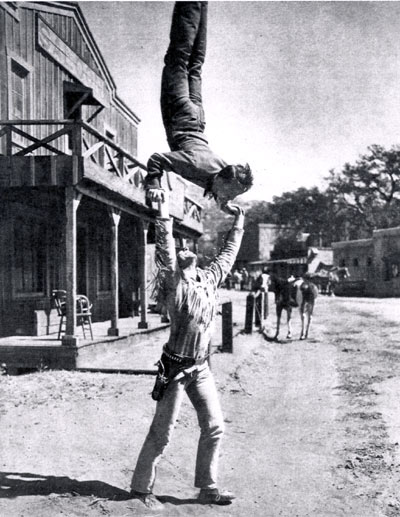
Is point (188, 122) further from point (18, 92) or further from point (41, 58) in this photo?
point (41, 58)

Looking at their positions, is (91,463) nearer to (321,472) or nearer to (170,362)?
(170,362)

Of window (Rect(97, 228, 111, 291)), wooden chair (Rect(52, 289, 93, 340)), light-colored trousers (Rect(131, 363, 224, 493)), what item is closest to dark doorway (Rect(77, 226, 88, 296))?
window (Rect(97, 228, 111, 291))

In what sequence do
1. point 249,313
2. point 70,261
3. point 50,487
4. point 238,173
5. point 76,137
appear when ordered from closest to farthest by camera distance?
point 238,173
point 50,487
point 76,137
point 70,261
point 249,313

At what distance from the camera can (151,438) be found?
3865 millimetres

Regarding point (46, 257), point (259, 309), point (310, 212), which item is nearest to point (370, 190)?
point (310, 212)

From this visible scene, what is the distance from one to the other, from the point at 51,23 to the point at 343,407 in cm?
1027

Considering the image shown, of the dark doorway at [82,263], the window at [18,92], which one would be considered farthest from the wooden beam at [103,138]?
the dark doorway at [82,263]

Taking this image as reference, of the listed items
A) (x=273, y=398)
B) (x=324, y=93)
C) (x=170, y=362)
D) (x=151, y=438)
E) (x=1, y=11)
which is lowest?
(x=273, y=398)

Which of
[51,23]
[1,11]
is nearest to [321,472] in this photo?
[1,11]

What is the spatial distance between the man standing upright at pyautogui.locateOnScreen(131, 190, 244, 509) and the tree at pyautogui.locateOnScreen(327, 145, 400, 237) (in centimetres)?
5073

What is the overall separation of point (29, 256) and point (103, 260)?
13.8 feet

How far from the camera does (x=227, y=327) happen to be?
11586mm

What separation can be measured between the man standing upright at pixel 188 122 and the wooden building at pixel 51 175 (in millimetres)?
5770

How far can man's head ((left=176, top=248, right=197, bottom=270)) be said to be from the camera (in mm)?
3824
